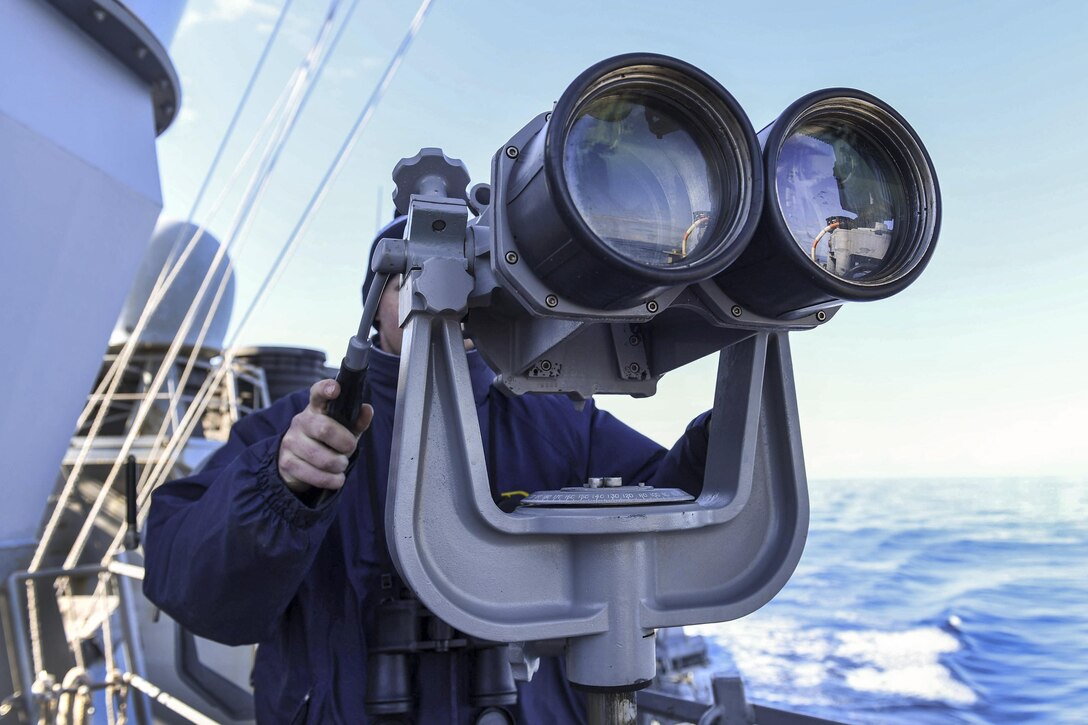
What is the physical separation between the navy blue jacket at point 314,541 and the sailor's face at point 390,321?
0.76 feet

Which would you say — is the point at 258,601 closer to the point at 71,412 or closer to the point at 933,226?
the point at 933,226

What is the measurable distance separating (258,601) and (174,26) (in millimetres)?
2436

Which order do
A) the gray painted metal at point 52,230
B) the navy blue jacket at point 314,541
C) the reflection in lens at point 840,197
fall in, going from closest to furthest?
the reflection in lens at point 840,197 → the navy blue jacket at point 314,541 → the gray painted metal at point 52,230

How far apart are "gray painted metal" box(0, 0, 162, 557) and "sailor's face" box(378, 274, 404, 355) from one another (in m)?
1.11

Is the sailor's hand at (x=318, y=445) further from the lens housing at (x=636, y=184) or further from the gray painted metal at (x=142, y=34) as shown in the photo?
the gray painted metal at (x=142, y=34)

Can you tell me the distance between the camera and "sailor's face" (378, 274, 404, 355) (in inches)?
63.7

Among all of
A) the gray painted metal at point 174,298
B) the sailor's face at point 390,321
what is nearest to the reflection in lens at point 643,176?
the sailor's face at point 390,321

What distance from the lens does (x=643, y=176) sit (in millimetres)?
665

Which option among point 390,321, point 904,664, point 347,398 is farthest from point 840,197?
point 904,664

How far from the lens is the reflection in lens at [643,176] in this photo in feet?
2.08

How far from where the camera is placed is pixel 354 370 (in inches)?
33.2

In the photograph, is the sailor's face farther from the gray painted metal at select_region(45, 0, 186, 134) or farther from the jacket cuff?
the gray painted metal at select_region(45, 0, 186, 134)

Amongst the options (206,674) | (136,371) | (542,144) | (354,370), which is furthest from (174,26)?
(136,371)

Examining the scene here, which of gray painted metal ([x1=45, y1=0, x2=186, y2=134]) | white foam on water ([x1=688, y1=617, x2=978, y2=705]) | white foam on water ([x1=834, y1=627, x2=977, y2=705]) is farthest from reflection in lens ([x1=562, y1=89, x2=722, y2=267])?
white foam on water ([x1=834, y1=627, x2=977, y2=705])
